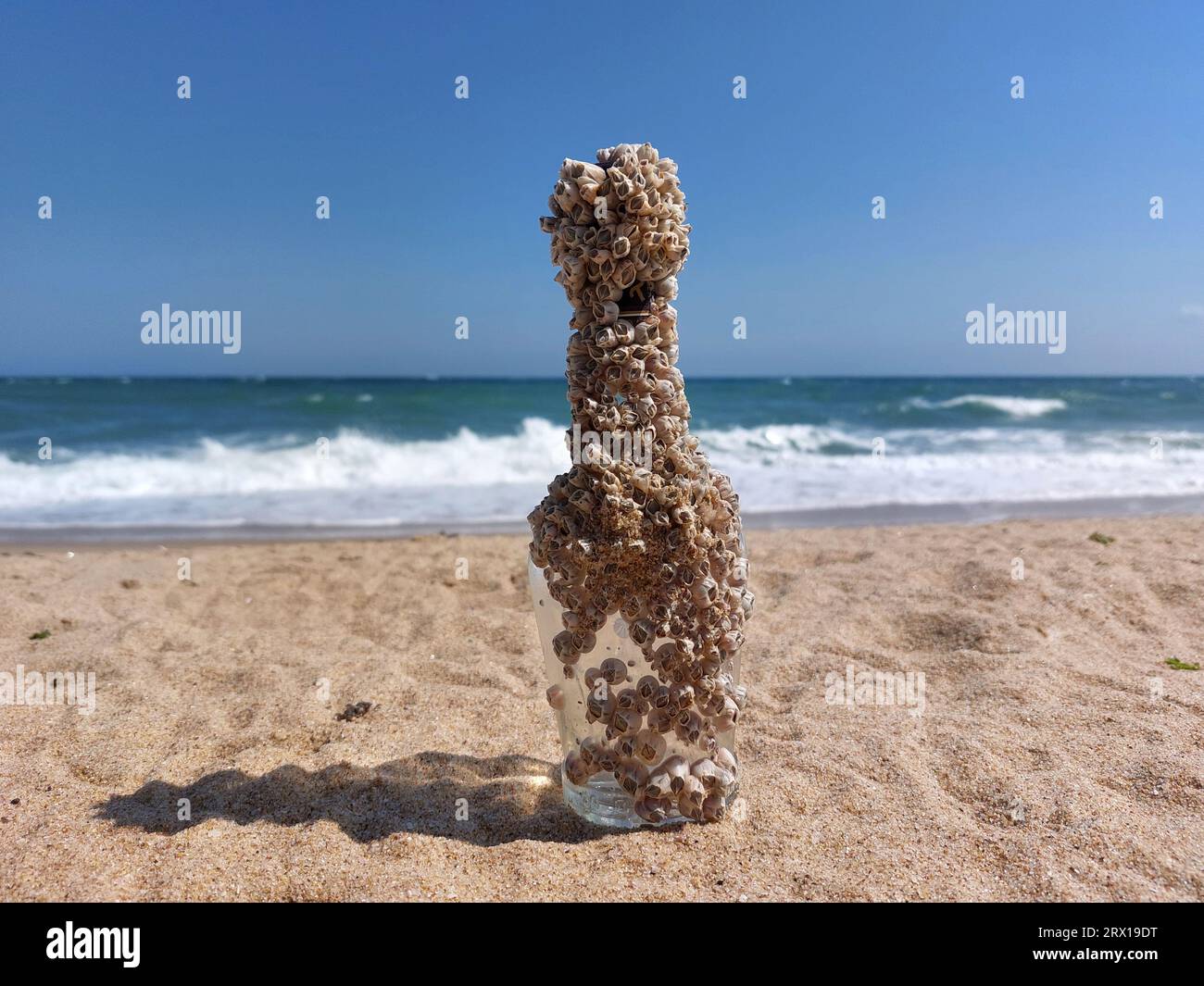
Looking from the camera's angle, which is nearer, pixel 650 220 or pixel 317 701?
pixel 650 220

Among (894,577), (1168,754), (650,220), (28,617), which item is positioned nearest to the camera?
(650,220)

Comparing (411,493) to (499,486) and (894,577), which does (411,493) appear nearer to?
(499,486)

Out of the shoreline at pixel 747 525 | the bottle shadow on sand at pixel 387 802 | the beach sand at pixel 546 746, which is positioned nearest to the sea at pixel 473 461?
the shoreline at pixel 747 525

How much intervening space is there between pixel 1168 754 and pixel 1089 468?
466 inches

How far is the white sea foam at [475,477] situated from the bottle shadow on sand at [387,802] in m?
5.51

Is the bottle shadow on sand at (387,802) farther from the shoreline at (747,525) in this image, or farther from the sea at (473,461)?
the sea at (473,461)

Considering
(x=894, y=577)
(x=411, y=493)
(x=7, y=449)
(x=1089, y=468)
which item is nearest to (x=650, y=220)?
(x=894, y=577)

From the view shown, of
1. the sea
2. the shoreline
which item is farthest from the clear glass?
the sea

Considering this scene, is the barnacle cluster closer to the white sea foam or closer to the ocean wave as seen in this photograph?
the white sea foam

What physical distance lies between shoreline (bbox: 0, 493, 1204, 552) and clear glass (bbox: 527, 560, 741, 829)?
5.39 metres

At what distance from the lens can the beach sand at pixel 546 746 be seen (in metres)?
2.43

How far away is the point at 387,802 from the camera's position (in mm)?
2934

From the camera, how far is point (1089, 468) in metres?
13.3
